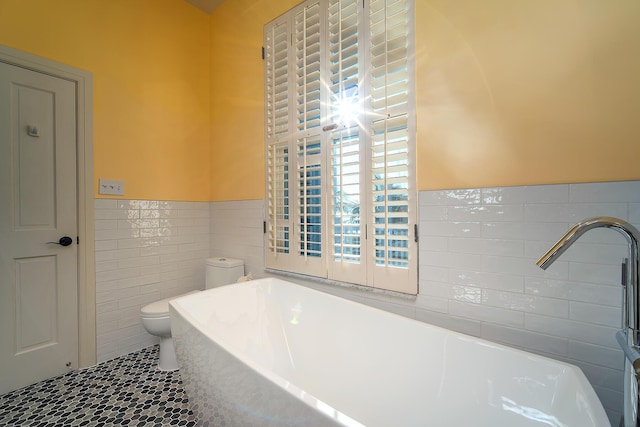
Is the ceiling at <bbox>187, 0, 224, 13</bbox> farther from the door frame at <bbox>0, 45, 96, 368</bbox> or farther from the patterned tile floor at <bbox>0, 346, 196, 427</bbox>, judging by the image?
the patterned tile floor at <bbox>0, 346, 196, 427</bbox>

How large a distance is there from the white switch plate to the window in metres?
1.16

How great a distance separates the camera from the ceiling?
2.69 meters

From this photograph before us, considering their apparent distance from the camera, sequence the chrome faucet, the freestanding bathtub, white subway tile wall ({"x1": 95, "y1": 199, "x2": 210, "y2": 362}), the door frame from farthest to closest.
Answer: white subway tile wall ({"x1": 95, "y1": 199, "x2": 210, "y2": 362})
the door frame
the freestanding bathtub
the chrome faucet

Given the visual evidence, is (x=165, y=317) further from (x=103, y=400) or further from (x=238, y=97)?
(x=238, y=97)

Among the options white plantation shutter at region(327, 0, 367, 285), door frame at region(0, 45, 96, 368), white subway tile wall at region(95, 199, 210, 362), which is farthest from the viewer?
white subway tile wall at region(95, 199, 210, 362)

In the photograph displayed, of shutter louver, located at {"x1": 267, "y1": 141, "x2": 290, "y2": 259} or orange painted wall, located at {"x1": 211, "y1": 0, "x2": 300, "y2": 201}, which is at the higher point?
orange painted wall, located at {"x1": 211, "y1": 0, "x2": 300, "y2": 201}

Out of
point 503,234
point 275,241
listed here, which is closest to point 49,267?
point 275,241

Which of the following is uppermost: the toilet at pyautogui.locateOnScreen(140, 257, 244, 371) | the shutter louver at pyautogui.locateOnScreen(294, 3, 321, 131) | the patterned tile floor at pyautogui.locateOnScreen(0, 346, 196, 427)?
the shutter louver at pyautogui.locateOnScreen(294, 3, 321, 131)

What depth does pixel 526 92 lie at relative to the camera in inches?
49.0

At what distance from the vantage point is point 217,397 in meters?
1.04

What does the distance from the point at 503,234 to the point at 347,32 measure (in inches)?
59.9

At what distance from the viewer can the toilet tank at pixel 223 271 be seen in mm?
2414

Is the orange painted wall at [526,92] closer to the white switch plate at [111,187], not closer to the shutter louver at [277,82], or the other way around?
the shutter louver at [277,82]

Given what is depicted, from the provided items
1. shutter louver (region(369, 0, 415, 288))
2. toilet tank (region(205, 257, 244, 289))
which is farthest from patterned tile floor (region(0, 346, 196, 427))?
shutter louver (region(369, 0, 415, 288))
